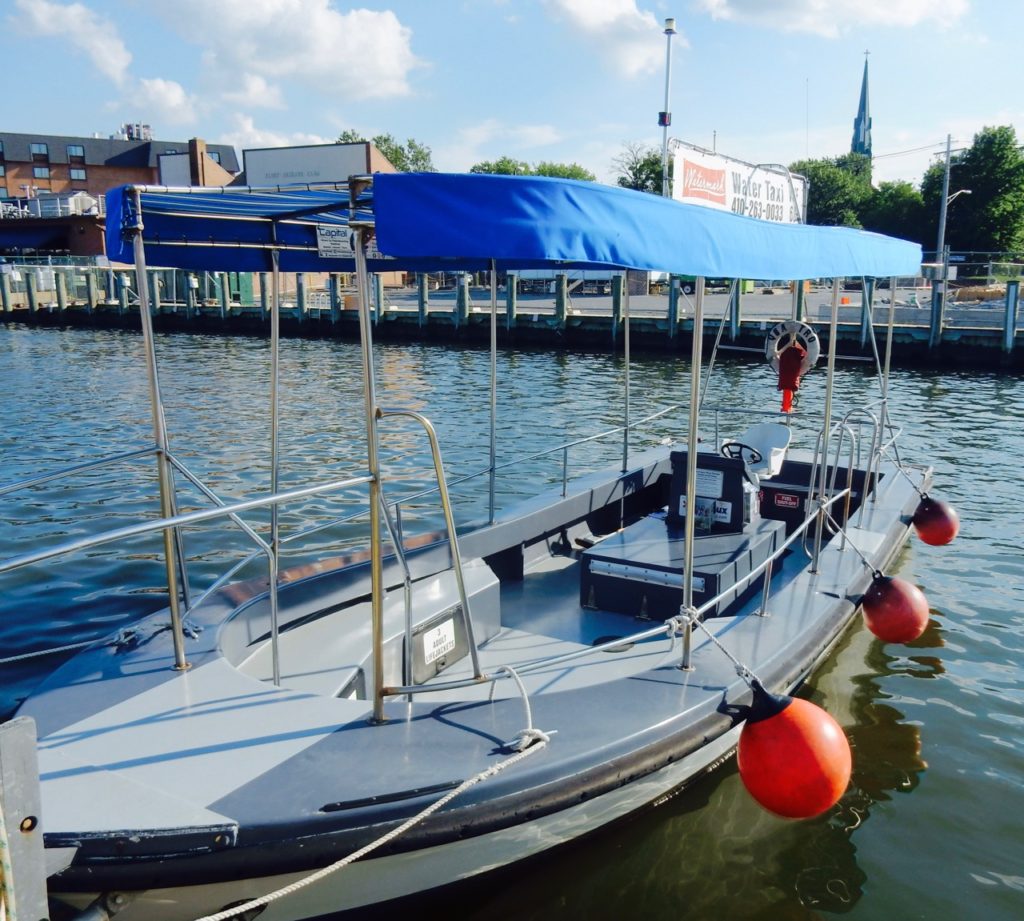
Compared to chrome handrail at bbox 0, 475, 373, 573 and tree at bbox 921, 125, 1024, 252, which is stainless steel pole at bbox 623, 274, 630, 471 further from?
tree at bbox 921, 125, 1024, 252

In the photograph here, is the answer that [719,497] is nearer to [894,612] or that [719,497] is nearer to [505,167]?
[894,612]

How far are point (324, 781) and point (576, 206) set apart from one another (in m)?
2.20

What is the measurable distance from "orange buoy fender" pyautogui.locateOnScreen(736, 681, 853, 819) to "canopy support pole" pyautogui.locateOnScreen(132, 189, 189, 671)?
2.51m

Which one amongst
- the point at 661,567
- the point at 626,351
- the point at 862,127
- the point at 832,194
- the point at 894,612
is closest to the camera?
the point at 661,567

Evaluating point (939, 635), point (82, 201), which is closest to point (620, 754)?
point (939, 635)

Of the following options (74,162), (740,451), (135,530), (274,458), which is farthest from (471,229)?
(74,162)

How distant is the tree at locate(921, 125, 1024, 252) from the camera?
5031 cm

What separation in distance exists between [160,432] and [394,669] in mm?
1739

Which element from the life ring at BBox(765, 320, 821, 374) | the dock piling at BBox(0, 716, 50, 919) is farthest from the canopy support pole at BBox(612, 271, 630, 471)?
the dock piling at BBox(0, 716, 50, 919)

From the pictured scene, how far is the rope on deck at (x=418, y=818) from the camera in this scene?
2.70 meters

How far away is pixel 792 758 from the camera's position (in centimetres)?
362

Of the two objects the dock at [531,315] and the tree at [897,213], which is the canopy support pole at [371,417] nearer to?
the dock at [531,315]

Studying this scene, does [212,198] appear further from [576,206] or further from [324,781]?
[324,781]

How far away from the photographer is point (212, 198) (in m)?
3.88
